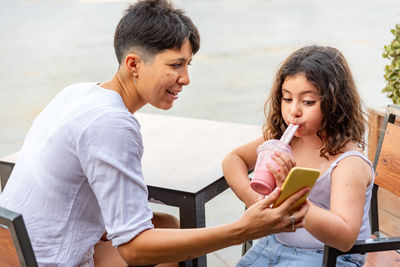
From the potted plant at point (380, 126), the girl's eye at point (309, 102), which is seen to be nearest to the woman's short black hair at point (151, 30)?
the girl's eye at point (309, 102)

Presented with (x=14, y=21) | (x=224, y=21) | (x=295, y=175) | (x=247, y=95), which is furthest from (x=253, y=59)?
(x=295, y=175)

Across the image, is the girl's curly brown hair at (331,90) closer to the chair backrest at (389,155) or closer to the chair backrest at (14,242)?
the chair backrest at (389,155)

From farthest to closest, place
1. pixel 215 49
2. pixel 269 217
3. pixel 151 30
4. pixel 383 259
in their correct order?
pixel 215 49 < pixel 383 259 < pixel 151 30 < pixel 269 217

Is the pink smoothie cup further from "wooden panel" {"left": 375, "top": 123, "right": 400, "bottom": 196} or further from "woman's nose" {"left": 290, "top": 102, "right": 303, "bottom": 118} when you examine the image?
"wooden panel" {"left": 375, "top": 123, "right": 400, "bottom": 196}

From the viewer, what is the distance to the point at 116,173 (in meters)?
1.35

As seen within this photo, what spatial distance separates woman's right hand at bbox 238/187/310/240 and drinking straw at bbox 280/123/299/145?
259 millimetres

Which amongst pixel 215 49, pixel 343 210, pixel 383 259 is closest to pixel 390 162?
pixel 383 259

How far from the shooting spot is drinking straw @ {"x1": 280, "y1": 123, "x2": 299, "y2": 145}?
5.00ft

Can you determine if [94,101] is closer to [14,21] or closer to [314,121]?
[314,121]

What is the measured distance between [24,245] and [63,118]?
0.41 m

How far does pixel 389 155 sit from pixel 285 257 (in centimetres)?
63

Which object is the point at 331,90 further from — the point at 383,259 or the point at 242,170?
the point at 383,259

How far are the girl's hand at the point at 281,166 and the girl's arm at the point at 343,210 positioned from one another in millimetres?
120

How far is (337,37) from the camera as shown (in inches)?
292
